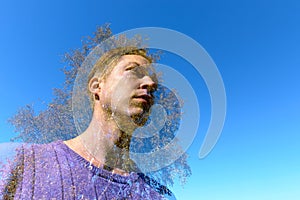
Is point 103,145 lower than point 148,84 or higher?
lower

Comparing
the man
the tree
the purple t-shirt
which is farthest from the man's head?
the tree

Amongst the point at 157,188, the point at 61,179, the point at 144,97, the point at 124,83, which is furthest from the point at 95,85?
the point at 157,188

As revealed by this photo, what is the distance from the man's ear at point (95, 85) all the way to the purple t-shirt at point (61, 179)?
359 millimetres

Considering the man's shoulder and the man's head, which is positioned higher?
the man's head

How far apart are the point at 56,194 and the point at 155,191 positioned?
617 millimetres

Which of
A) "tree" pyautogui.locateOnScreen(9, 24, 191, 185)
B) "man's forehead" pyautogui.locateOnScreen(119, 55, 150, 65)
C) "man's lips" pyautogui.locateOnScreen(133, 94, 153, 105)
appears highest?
"tree" pyautogui.locateOnScreen(9, 24, 191, 185)

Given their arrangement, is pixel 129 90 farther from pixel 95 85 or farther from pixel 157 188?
pixel 157 188

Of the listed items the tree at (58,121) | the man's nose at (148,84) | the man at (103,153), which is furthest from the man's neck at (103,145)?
the tree at (58,121)

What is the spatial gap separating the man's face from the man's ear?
0.04 m

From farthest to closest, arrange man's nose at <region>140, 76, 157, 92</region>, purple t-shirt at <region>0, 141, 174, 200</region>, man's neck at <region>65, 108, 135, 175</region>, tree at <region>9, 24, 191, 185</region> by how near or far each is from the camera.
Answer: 1. tree at <region>9, 24, 191, 185</region>
2. man's nose at <region>140, 76, 157, 92</region>
3. man's neck at <region>65, 108, 135, 175</region>
4. purple t-shirt at <region>0, 141, 174, 200</region>

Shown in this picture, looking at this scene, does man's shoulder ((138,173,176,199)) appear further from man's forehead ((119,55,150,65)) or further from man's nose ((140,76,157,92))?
man's forehead ((119,55,150,65))

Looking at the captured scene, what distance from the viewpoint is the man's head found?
1.53m

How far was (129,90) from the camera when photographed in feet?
5.11

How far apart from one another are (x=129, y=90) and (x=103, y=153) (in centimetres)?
38
